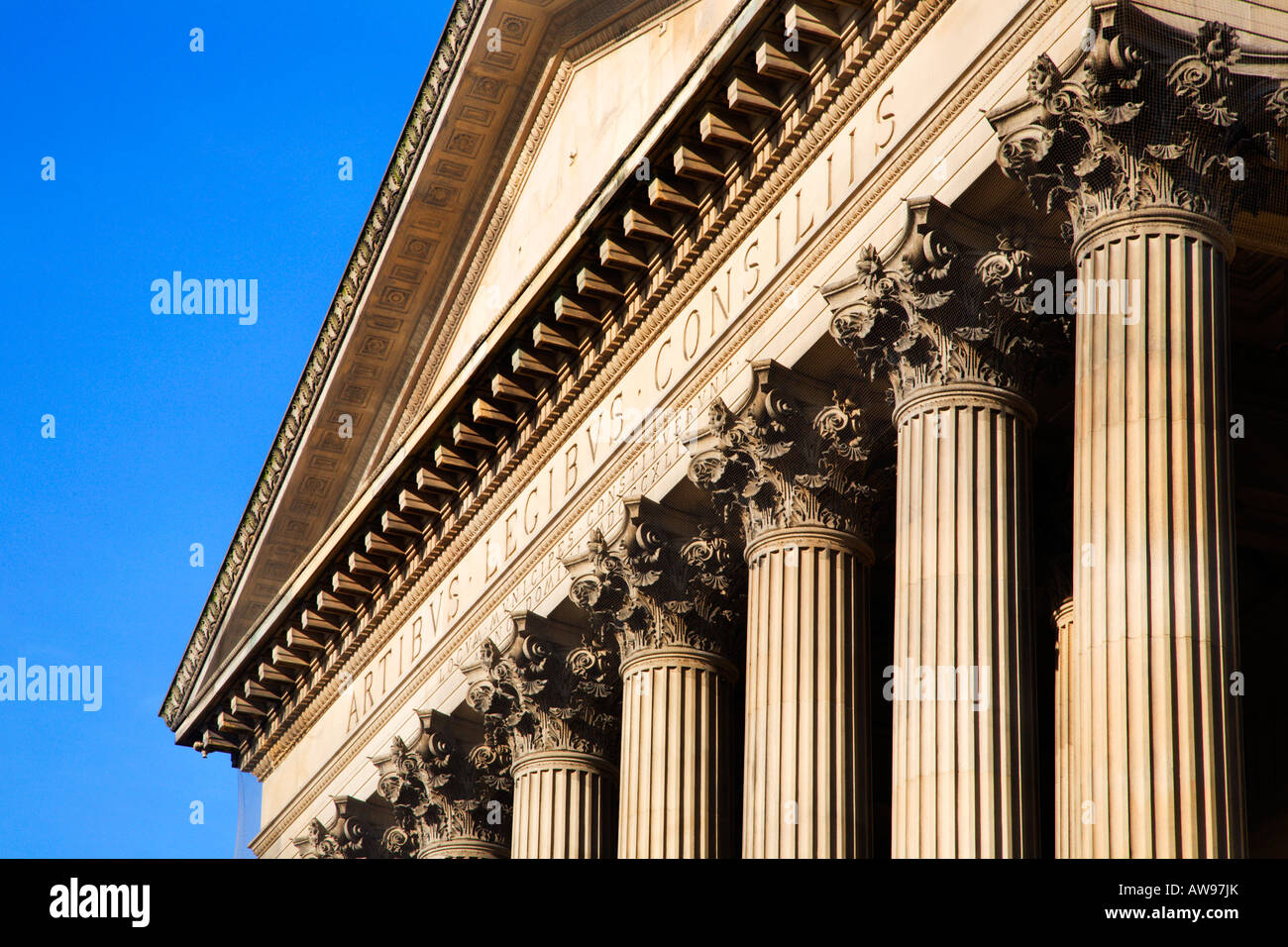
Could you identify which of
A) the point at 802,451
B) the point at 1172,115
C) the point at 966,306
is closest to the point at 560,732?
the point at 802,451

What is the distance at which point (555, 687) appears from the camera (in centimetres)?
3131


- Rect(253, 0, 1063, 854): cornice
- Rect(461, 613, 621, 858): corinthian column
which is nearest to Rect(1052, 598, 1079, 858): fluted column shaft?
Rect(253, 0, 1063, 854): cornice

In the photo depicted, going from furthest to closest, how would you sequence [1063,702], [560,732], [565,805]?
[560,732] → [565,805] → [1063,702]

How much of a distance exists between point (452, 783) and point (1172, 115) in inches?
736

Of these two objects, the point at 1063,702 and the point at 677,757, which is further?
the point at 677,757

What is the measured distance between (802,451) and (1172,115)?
709cm

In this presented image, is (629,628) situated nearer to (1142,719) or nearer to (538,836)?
(538,836)

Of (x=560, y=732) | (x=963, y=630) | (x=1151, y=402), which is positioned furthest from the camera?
(x=560, y=732)

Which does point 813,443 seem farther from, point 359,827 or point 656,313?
point 359,827

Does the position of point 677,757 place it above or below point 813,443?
below

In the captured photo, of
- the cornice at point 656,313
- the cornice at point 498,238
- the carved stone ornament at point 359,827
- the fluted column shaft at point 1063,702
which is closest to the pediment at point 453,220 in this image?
the cornice at point 498,238

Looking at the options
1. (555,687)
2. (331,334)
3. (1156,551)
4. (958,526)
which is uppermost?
(331,334)

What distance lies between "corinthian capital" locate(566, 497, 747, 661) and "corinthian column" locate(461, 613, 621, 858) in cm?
198
